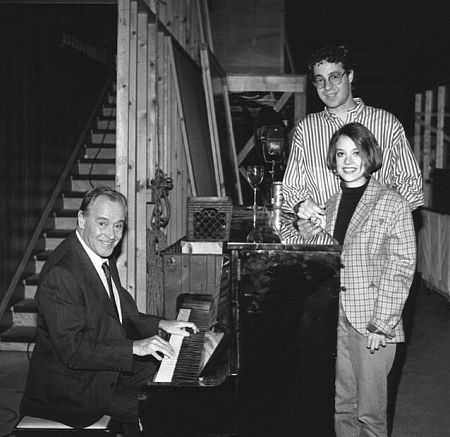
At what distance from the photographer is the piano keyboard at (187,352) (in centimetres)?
229

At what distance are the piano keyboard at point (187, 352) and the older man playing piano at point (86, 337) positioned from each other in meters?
0.04

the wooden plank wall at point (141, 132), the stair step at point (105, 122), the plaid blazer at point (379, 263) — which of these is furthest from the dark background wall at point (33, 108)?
the plaid blazer at point (379, 263)

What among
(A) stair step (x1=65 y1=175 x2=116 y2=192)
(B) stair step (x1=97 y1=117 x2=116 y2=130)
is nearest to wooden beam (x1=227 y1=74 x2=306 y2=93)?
(B) stair step (x1=97 y1=117 x2=116 y2=130)

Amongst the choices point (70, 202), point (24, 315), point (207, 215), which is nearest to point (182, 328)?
point (207, 215)

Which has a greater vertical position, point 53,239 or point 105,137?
point 105,137

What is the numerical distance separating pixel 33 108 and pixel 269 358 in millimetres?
5108

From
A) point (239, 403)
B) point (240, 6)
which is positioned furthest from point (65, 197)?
point (239, 403)

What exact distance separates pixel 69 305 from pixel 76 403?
0.39 meters

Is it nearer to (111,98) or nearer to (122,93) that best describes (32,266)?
(122,93)

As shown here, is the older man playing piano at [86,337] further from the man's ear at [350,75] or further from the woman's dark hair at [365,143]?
the man's ear at [350,75]

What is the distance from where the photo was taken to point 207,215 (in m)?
4.64

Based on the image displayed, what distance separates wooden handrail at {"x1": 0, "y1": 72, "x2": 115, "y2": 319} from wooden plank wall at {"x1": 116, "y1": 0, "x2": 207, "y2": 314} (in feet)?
5.65

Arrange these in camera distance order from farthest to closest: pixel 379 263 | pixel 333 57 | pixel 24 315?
pixel 24 315
pixel 333 57
pixel 379 263

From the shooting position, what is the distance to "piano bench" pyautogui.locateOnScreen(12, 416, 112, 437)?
2.55m
